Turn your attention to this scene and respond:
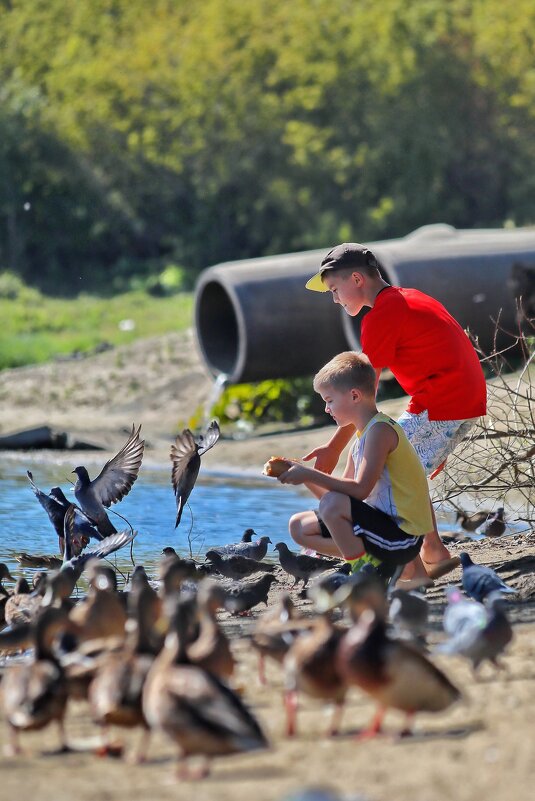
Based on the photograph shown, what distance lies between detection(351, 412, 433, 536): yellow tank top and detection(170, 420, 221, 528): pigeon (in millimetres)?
1704

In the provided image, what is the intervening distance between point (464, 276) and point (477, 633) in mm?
12894

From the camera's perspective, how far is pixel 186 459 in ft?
27.0

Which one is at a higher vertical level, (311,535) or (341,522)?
(341,522)

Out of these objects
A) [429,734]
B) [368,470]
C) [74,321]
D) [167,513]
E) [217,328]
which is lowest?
[74,321]

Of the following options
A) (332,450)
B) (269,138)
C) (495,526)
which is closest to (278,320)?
(495,526)

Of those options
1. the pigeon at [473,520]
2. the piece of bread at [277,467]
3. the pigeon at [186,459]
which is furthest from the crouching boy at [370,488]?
the pigeon at [473,520]

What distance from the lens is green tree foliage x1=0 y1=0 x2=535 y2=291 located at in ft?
153

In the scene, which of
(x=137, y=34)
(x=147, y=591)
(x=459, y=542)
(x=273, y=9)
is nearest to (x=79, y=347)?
(x=459, y=542)

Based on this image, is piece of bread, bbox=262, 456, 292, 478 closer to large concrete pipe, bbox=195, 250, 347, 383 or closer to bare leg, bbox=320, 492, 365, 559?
bare leg, bbox=320, 492, 365, 559

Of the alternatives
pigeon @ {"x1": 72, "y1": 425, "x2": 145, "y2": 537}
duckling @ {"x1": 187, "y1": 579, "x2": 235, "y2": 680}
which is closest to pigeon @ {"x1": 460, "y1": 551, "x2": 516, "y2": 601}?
duckling @ {"x1": 187, "y1": 579, "x2": 235, "y2": 680}

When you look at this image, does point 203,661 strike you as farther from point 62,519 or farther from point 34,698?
point 62,519

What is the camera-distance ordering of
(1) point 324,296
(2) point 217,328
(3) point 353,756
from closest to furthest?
1. (3) point 353,756
2. (1) point 324,296
3. (2) point 217,328

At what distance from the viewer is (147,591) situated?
4.99 meters

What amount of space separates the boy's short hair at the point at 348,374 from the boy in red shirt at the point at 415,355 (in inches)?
14.1
